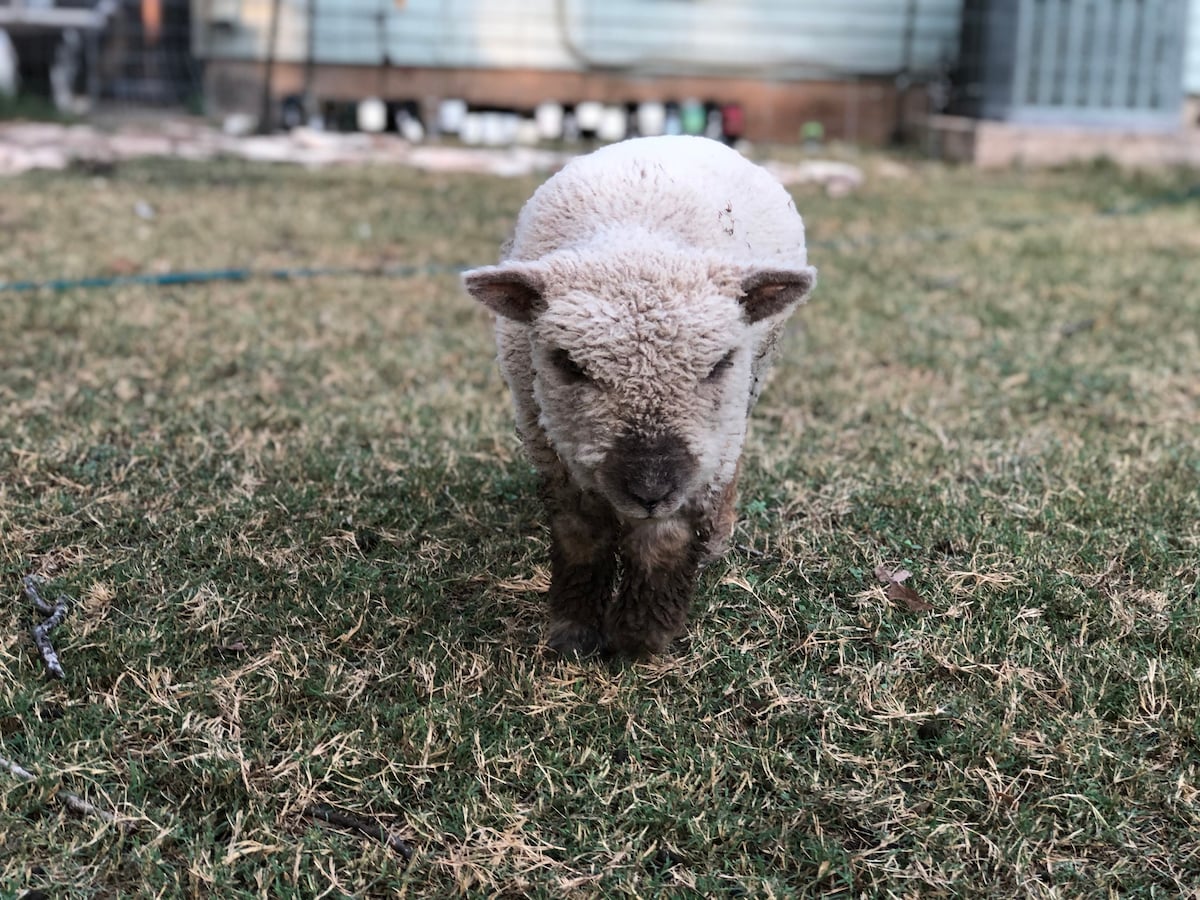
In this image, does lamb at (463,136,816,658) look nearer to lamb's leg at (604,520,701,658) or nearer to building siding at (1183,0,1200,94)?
lamb's leg at (604,520,701,658)

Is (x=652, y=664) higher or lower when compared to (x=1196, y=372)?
lower

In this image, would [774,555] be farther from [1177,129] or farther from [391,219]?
[1177,129]

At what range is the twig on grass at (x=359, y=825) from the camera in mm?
2350

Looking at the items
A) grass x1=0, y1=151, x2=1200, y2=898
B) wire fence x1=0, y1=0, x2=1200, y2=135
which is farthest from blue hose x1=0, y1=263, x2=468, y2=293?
wire fence x1=0, y1=0, x2=1200, y2=135

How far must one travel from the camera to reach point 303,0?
13703 mm

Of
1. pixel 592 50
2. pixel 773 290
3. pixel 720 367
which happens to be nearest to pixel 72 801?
pixel 720 367

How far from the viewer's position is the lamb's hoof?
3.04 m

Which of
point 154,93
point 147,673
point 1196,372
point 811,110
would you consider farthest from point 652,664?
point 154,93

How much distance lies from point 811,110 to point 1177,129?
4.20 m

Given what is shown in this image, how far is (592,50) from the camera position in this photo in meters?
13.9

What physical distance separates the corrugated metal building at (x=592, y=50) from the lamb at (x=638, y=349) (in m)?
11.5

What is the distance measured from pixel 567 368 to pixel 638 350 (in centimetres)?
18

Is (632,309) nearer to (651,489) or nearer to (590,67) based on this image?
(651,489)

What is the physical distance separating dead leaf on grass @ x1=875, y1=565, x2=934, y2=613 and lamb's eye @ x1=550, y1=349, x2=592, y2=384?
128 cm
